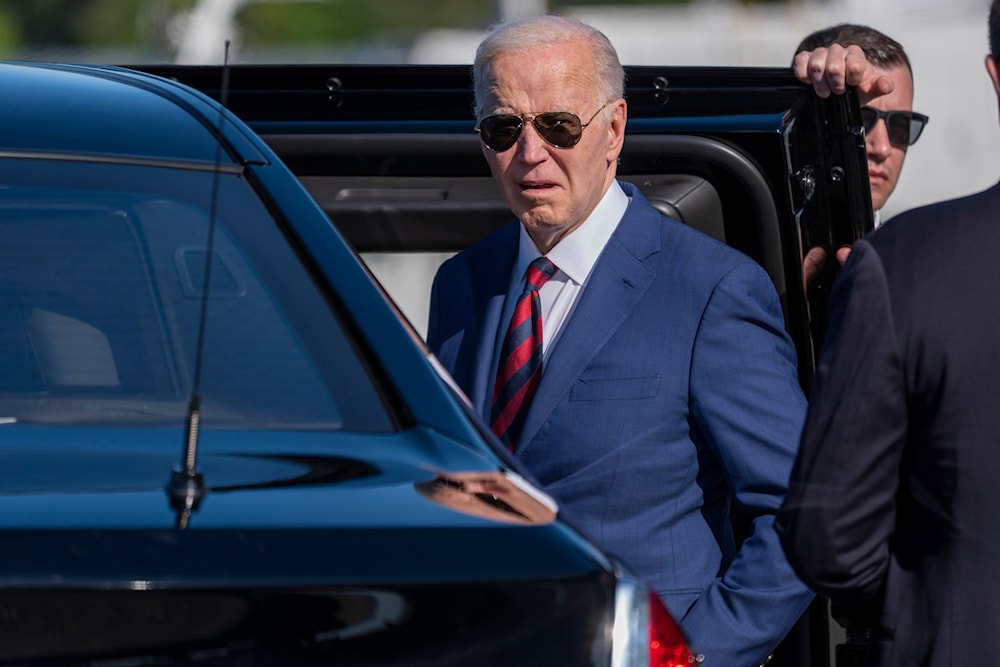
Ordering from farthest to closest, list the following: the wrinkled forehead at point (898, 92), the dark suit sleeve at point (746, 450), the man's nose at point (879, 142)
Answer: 1. the wrinkled forehead at point (898, 92)
2. the man's nose at point (879, 142)
3. the dark suit sleeve at point (746, 450)

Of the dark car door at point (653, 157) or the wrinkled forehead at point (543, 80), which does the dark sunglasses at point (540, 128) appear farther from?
the dark car door at point (653, 157)

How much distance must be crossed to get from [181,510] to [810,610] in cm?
191

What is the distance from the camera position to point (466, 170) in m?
3.99

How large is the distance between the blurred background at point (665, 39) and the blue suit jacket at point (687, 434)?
430 centimetres

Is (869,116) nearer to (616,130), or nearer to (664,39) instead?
(616,130)

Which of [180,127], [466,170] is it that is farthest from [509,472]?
[466,170]

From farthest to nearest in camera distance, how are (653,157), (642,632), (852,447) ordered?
(653,157), (852,447), (642,632)

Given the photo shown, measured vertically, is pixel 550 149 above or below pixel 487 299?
above

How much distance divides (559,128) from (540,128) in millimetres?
37

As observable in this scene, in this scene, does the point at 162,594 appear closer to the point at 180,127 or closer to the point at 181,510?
the point at 181,510

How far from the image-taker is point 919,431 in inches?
89.9

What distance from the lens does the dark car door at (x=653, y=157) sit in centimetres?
356

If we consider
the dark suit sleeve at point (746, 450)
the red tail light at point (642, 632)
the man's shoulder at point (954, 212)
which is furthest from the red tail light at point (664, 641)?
the dark suit sleeve at point (746, 450)

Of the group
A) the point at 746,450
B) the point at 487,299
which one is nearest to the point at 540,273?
the point at 487,299
